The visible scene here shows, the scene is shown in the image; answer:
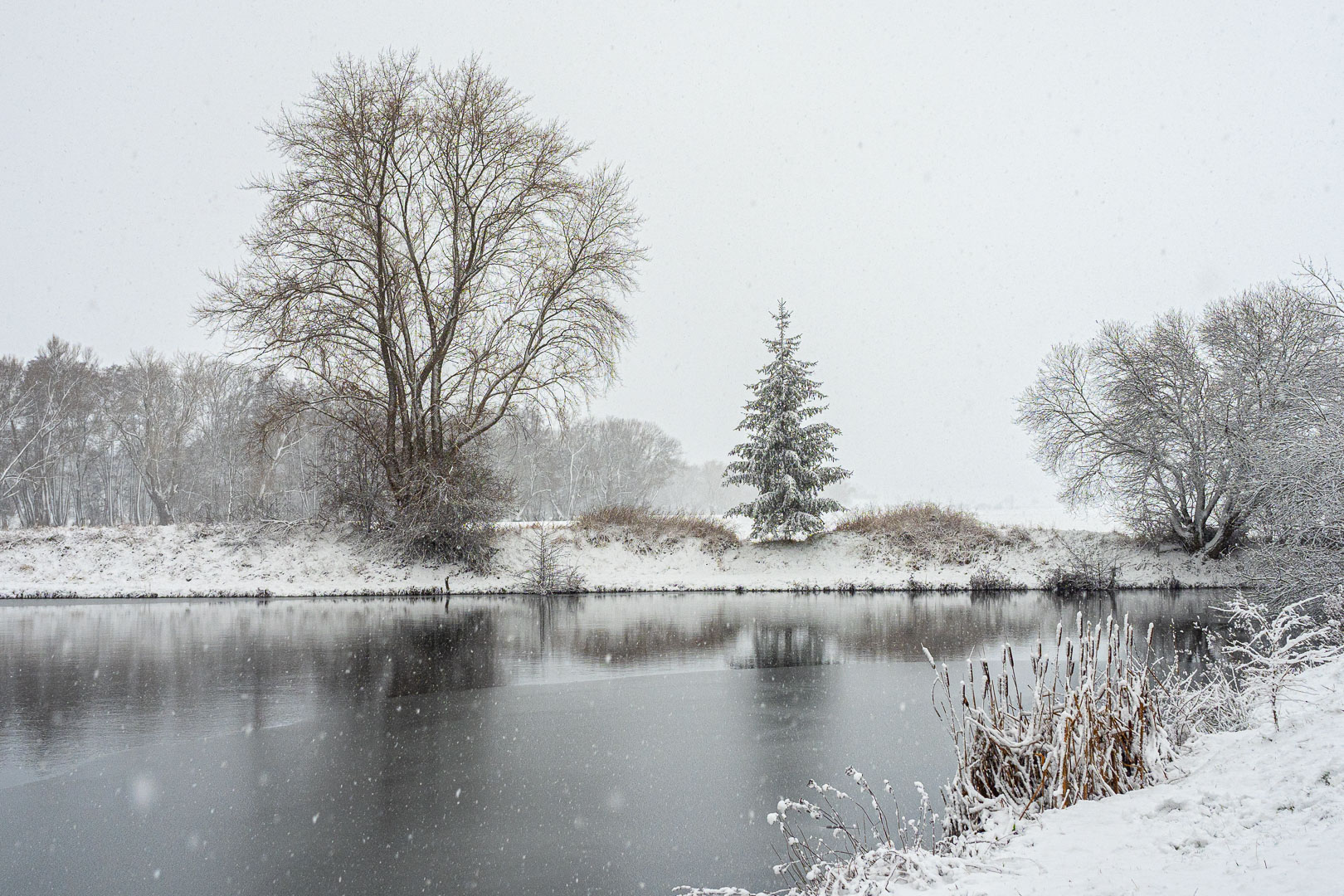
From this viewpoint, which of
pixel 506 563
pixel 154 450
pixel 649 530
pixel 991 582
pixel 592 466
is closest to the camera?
pixel 991 582

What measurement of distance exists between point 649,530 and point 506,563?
530 centimetres

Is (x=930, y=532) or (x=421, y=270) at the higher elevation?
(x=421, y=270)

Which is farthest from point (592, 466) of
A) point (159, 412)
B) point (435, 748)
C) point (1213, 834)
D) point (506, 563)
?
point (1213, 834)

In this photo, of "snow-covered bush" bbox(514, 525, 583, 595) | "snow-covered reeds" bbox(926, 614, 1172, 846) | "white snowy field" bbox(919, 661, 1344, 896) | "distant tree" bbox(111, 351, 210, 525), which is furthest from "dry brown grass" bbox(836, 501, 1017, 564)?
"distant tree" bbox(111, 351, 210, 525)

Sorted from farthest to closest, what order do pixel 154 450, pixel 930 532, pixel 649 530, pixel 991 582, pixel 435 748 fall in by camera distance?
pixel 154 450, pixel 930 532, pixel 649 530, pixel 991 582, pixel 435 748

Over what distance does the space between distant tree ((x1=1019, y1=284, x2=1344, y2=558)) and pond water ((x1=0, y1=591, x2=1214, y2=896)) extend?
13.1 meters

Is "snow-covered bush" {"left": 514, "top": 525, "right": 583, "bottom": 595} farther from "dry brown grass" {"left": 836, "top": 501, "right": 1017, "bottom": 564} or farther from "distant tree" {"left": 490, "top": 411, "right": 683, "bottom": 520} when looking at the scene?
"distant tree" {"left": 490, "top": 411, "right": 683, "bottom": 520}

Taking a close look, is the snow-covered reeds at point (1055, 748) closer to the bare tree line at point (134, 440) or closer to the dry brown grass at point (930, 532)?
the dry brown grass at point (930, 532)

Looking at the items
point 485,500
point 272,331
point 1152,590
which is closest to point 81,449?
point 272,331

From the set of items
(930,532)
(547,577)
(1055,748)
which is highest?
(930,532)

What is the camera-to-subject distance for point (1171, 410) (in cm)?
2655

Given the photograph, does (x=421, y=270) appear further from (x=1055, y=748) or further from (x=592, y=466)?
(x=592, y=466)

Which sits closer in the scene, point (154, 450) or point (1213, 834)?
point (1213, 834)

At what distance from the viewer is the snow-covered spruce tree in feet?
91.8
